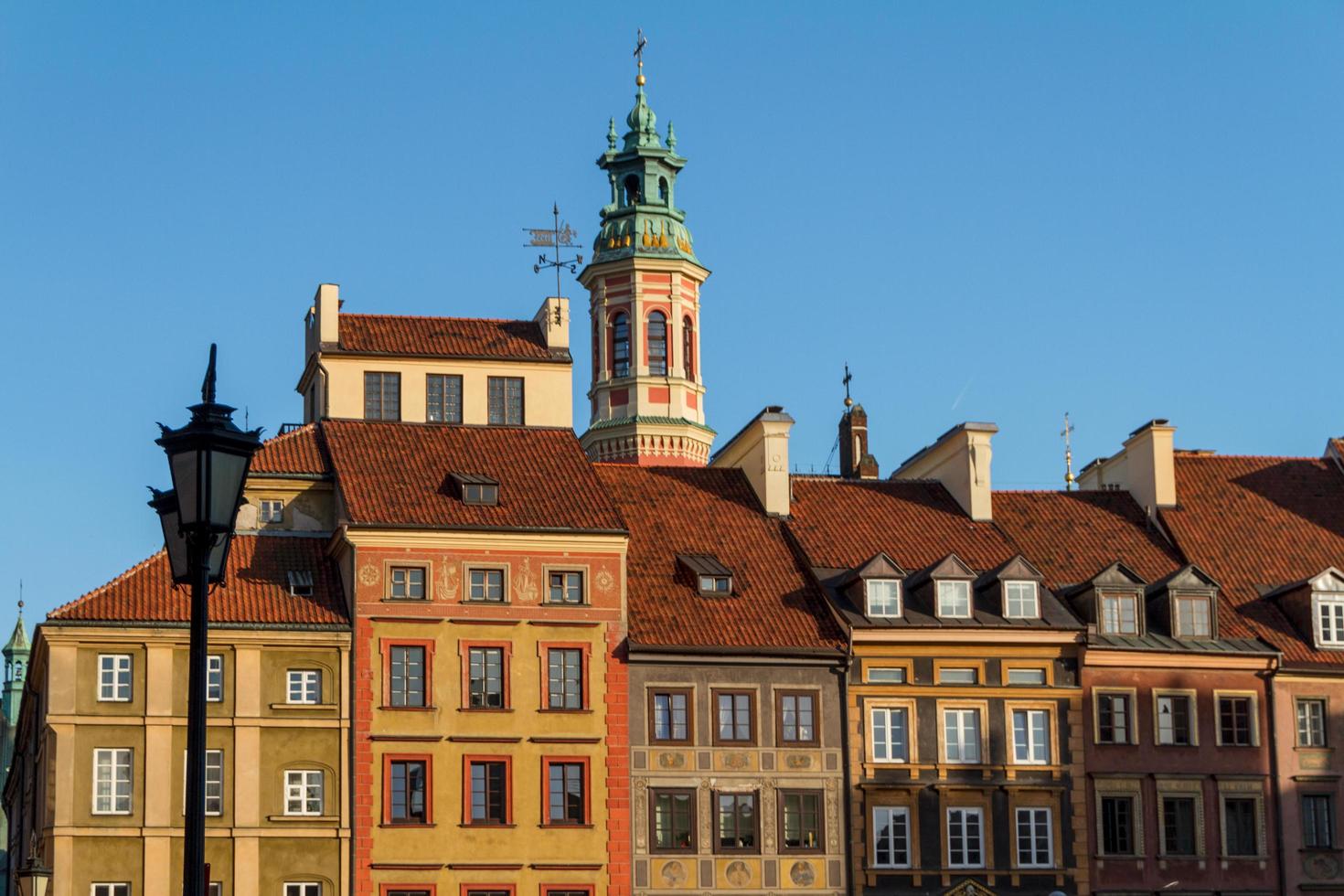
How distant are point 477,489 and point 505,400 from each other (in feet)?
22.4

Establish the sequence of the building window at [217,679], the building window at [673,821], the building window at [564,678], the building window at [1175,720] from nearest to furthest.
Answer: the building window at [217,679]
the building window at [673,821]
the building window at [564,678]
the building window at [1175,720]

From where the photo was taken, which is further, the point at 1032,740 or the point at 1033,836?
the point at 1032,740

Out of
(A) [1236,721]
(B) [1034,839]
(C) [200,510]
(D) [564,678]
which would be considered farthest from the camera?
(A) [1236,721]

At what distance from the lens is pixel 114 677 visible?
56.7 meters

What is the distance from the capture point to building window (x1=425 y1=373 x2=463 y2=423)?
66250mm

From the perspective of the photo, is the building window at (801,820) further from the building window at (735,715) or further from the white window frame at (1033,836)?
the white window frame at (1033,836)

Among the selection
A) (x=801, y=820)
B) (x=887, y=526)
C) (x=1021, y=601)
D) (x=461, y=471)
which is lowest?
(x=801, y=820)

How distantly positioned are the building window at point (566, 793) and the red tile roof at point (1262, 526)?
1965 centimetres

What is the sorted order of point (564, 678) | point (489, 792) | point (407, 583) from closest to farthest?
point (489, 792)
point (407, 583)
point (564, 678)

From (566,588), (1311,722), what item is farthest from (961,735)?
(566,588)

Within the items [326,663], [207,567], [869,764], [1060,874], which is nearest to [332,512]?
[326,663]

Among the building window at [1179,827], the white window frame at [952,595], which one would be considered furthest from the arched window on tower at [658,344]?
the building window at [1179,827]

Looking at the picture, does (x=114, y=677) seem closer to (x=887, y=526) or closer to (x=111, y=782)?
(x=111, y=782)

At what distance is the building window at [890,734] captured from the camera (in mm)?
60562
